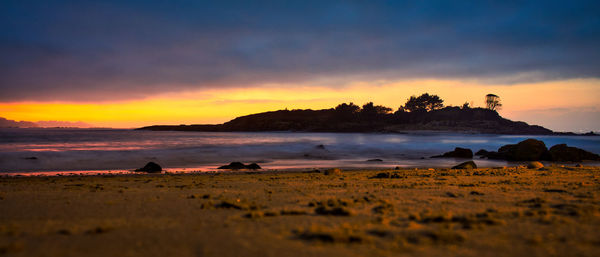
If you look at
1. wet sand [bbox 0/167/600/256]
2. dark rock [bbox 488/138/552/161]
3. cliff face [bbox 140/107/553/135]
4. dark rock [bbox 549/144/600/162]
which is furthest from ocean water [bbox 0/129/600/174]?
cliff face [bbox 140/107/553/135]

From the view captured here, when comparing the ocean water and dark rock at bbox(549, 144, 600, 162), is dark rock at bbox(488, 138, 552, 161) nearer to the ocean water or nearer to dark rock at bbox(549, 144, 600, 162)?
dark rock at bbox(549, 144, 600, 162)

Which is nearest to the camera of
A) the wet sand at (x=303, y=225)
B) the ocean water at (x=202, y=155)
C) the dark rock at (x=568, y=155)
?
the wet sand at (x=303, y=225)

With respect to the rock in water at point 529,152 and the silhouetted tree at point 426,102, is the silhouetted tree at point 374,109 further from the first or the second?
the rock in water at point 529,152

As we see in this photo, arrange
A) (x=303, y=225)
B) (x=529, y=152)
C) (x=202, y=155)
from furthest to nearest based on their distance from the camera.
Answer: (x=202, y=155) → (x=529, y=152) → (x=303, y=225)

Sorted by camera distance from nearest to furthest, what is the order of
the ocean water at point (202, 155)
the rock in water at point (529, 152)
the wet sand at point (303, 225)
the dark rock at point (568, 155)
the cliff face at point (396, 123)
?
the wet sand at point (303, 225)
the ocean water at point (202, 155)
the dark rock at point (568, 155)
the rock in water at point (529, 152)
the cliff face at point (396, 123)

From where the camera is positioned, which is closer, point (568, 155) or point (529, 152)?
point (568, 155)

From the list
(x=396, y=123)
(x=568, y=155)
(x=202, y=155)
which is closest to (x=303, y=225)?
(x=568, y=155)

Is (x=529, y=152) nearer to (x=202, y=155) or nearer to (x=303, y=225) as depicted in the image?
(x=202, y=155)

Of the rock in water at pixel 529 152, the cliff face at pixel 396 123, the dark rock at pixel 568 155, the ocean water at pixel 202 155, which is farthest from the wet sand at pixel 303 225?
the cliff face at pixel 396 123

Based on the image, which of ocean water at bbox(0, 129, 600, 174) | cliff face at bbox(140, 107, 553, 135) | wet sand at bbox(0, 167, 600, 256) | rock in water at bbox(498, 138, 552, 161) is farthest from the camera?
cliff face at bbox(140, 107, 553, 135)

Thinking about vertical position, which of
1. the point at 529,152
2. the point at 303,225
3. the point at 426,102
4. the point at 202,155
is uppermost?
the point at 426,102

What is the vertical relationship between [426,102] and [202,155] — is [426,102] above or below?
above

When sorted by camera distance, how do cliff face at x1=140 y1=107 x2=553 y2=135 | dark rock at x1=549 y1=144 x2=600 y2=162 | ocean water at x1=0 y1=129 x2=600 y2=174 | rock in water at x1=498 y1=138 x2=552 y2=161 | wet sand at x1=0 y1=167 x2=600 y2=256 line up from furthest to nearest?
cliff face at x1=140 y1=107 x2=553 y2=135 → rock in water at x1=498 y1=138 x2=552 y2=161 → dark rock at x1=549 y1=144 x2=600 y2=162 → ocean water at x1=0 y1=129 x2=600 y2=174 → wet sand at x1=0 y1=167 x2=600 y2=256

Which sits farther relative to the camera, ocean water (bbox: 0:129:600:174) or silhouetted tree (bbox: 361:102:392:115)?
silhouetted tree (bbox: 361:102:392:115)
